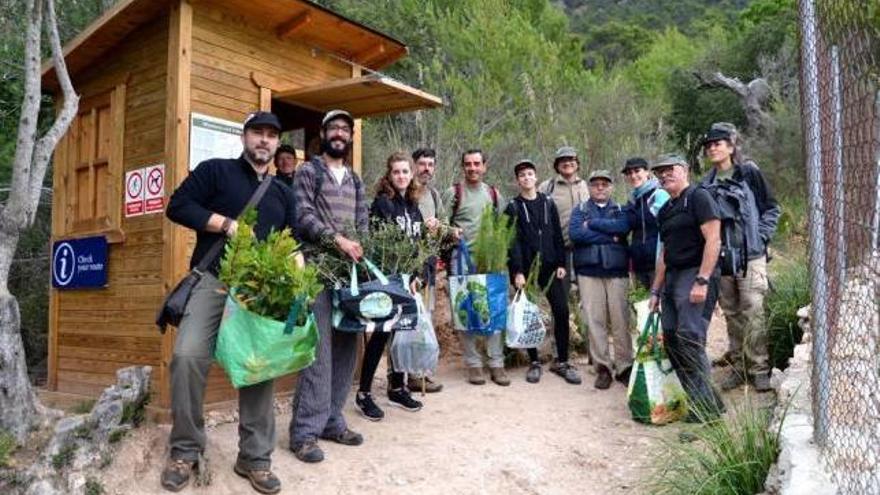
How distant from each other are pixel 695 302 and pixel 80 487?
3926 mm

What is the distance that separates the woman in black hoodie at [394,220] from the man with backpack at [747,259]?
2179 mm

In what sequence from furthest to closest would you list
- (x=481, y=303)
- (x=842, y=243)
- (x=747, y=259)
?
(x=481, y=303), (x=747, y=259), (x=842, y=243)

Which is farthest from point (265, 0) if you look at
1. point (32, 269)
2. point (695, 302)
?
point (32, 269)

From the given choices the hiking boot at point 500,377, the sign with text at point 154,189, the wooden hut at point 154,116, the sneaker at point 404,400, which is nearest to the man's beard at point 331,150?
the wooden hut at point 154,116

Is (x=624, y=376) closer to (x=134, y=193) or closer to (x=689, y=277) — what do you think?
(x=689, y=277)

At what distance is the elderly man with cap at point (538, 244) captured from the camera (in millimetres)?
6328

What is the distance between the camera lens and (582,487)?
421cm

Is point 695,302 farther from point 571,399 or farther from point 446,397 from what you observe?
point 446,397

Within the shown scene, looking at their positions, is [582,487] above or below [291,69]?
below

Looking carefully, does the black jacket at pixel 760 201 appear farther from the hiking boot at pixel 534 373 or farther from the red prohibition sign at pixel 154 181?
the red prohibition sign at pixel 154 181

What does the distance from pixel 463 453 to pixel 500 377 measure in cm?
173

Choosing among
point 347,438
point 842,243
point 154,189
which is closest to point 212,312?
point 347,438

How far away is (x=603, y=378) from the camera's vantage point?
615 centimetres

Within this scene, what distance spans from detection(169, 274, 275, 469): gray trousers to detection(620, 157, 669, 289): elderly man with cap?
3324 millimetres
